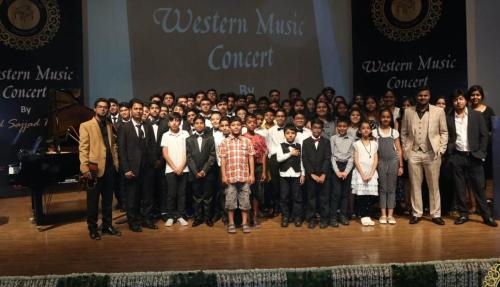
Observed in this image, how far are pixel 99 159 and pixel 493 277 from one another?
385 cm

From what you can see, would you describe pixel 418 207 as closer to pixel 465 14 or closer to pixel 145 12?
pixel 465 14

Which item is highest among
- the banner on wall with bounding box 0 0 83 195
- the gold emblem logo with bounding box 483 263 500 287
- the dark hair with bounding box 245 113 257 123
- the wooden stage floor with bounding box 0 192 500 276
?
the banner on wall with bounding box 0 0 83 195

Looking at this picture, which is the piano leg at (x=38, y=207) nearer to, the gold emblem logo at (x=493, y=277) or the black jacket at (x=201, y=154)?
the black jacket at (x=201, y=154)

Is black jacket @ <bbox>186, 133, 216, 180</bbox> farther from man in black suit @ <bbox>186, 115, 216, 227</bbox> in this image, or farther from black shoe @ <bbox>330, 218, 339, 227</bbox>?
black shoe @ <bbox>330, 218, 339, 227</bbox>

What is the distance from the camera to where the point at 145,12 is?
8.16m

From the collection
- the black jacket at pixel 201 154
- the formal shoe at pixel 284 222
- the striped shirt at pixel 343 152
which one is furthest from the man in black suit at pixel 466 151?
the black jacket at pixel 201 154

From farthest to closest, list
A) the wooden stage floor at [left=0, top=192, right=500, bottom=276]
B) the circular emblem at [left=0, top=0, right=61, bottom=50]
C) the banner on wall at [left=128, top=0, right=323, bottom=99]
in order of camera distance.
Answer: the banner on wall at [left=128, top=0, right=323, bottom=99] → the circular emblem at [left=0, top=0, right=61, bottom=50] → the wooden stage floor at [left=0, top=192, right=500, bottom=276]

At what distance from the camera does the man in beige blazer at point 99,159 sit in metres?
4.95

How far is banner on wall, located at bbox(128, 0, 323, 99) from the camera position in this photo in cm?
819

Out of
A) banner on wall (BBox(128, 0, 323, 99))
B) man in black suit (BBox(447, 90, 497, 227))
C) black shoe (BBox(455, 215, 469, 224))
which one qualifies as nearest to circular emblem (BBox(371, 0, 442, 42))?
banner on wall (BBox(128, 0, 323, 99))

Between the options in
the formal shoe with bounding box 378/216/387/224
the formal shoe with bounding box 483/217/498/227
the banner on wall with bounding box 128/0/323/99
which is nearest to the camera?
the formal shoe with bounding box 483/217/498/227

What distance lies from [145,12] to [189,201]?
151 inches

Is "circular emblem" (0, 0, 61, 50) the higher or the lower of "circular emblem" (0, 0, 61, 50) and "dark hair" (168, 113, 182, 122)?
the higher

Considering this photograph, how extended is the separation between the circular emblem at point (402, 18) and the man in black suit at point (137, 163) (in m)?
5.04
